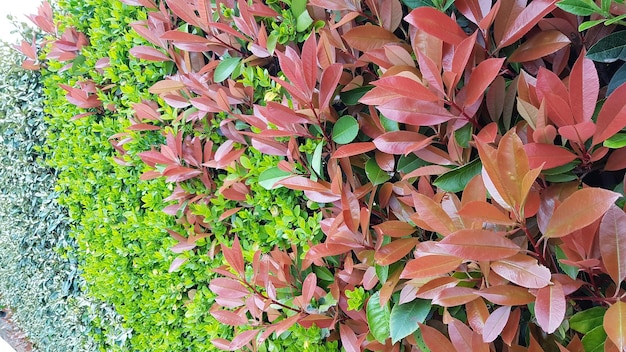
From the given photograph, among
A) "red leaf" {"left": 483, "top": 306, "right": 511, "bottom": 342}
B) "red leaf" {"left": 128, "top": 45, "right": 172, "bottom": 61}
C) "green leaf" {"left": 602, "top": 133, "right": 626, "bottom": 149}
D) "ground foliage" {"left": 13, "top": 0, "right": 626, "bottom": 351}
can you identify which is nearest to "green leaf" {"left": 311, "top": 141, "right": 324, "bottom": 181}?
"ground foliage" {"left": 13, "top": 0, "right": 626, "bottom": 351}

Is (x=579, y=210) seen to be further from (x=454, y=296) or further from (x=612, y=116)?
(x=454, y=296)

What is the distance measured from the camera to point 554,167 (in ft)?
2.73

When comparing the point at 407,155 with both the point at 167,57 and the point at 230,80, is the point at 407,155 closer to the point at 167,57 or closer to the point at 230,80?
the point at 230,80

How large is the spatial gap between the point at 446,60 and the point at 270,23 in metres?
0.73

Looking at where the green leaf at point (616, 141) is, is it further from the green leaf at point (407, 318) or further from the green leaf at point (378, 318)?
the green leaf at point (378, 318)

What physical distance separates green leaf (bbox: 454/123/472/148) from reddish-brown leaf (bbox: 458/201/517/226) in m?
0.21

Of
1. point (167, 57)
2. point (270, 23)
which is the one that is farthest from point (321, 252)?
point (167, 57)

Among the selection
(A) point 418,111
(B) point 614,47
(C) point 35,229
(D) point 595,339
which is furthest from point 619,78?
(C) point 35,229

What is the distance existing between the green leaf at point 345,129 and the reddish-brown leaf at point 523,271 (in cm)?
50

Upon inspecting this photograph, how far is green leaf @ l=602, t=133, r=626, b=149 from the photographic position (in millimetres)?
727

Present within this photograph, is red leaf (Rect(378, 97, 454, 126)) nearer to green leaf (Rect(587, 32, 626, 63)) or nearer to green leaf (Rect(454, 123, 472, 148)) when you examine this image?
green leaf (Rect(454, 123, 472, 148))

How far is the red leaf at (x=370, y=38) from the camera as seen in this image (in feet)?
3.52

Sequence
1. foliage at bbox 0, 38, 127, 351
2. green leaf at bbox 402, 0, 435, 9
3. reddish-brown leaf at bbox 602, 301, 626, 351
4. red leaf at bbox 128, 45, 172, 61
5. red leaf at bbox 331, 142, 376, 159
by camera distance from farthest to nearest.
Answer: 1. foliage at bbox 0, 38, 127, 351
2. red leaf at bbox 128, 45, 172, 61
3. red leaf at bbox 331, 142, 376, 159
4. green leaf at bbox 402, 0, 435, 9
5. reddish-brown leaf at bbox 602, 301, 626, 351

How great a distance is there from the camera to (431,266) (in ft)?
2.88
